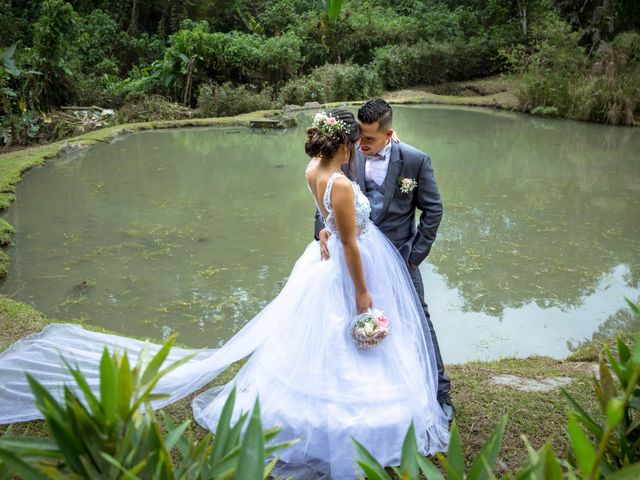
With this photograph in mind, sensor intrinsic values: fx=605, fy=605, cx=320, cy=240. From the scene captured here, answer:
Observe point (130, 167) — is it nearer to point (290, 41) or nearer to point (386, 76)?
point (290, 41)

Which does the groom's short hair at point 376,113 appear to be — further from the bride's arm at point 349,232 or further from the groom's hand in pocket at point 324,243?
the groom's hand in pocket at point 324,243

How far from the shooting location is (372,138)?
267 centimetres

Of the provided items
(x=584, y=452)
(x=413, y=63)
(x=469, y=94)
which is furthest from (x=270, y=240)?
(x=413, y=63)

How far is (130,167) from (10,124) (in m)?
3.25

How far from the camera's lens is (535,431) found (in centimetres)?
269

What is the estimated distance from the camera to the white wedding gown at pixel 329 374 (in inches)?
92.0

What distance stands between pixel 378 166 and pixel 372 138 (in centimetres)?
16

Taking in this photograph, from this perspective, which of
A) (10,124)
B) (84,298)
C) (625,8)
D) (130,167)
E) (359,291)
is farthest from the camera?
(625,8)

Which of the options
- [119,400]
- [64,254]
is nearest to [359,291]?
[119,400]

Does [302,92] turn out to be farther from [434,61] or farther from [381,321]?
[381,321]

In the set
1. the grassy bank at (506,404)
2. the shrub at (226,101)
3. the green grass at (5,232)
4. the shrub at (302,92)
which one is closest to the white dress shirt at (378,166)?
the grassy bank at (506,404)

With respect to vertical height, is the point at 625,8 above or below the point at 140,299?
above

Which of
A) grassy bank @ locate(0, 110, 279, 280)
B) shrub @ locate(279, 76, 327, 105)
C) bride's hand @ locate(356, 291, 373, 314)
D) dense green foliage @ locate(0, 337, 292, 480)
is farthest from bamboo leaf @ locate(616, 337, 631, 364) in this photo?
shrub @ locate(279, 76, 327, 105)

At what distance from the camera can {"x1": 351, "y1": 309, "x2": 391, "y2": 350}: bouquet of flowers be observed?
2.44 m
